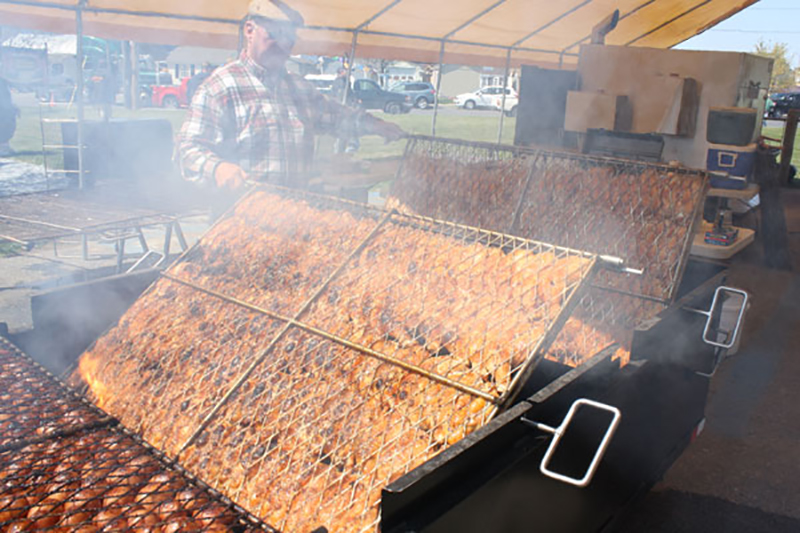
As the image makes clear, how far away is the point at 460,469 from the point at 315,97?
11.3 ft

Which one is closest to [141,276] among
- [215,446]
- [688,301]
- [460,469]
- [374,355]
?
[215,446]

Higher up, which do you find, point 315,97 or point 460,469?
point 315,97

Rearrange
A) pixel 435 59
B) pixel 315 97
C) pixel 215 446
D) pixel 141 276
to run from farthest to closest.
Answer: pixel 435 59 → pixel 315 97 → pixel 141 276 → pixel 215 446

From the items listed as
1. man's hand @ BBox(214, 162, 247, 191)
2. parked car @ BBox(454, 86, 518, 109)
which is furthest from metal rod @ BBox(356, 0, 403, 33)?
parked car @ BBox(454, 86, 518, 109)

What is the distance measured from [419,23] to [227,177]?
229 inches

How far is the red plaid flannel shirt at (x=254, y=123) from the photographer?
372cm

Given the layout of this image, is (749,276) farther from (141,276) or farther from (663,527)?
(141,276)

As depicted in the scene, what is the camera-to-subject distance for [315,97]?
14.4ft

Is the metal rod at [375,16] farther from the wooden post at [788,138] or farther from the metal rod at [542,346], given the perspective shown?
the wooden post at [788,138]

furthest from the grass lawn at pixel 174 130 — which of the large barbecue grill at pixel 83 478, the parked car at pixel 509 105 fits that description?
the large barbecue grill at pixel 83 478

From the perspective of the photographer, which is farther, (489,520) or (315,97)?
(315,97)

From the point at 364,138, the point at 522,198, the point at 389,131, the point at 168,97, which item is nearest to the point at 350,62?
the point at 389,131

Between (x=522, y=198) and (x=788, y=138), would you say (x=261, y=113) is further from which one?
(x=788, y=138)

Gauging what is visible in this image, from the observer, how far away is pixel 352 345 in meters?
2.28
